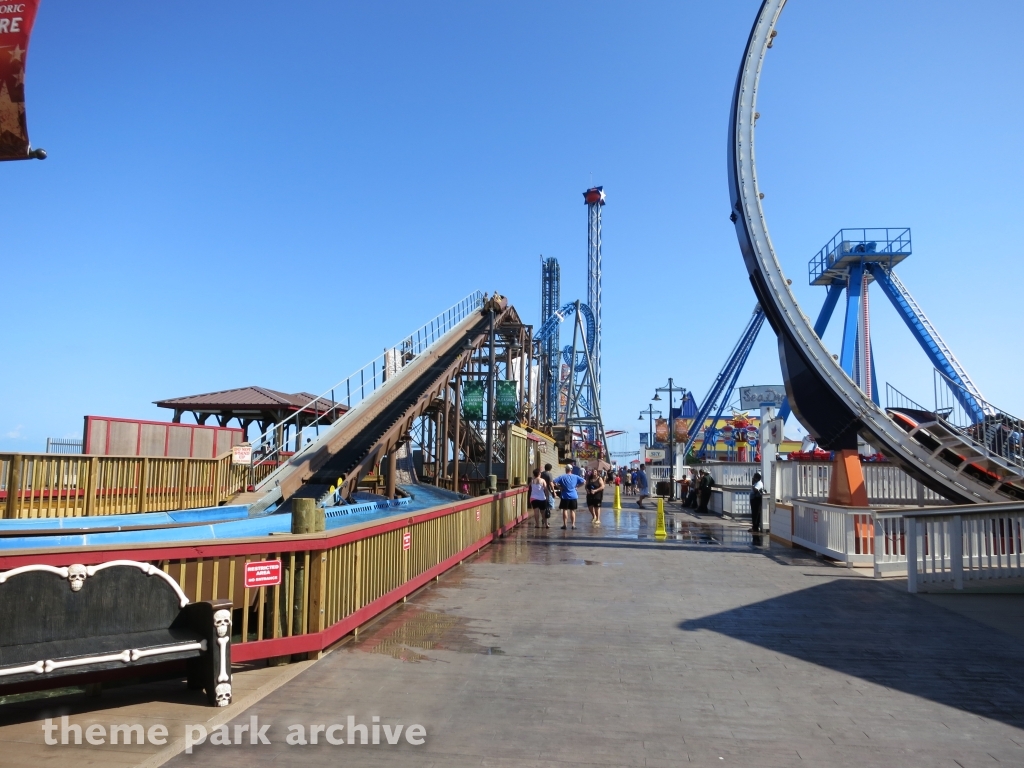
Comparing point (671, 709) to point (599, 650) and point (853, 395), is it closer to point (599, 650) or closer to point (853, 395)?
point (599, 650)

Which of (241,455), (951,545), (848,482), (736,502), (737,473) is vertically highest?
(241,455)

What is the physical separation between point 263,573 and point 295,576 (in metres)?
0.43

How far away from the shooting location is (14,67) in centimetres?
501

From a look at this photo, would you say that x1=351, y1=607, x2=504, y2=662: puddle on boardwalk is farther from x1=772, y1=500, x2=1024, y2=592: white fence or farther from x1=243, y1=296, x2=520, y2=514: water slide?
x1=772, y1=500, x2=1024, y2=592: white fence

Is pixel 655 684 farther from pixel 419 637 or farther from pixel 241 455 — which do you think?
pixel 241 455

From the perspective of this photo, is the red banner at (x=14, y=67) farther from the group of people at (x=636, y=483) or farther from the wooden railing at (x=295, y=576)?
the group of people at (x=636, y=483)

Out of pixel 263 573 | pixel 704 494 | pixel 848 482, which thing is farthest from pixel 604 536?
pixel 263 573

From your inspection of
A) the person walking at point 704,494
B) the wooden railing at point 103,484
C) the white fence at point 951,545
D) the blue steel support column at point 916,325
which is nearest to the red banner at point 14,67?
the wooden railing at point 103,484

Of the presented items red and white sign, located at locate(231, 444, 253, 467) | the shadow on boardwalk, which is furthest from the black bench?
red and white sign, located at locate(231, 444, 253, 467)

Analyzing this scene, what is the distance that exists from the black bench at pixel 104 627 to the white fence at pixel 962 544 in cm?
949

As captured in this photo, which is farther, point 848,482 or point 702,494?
point 702,494

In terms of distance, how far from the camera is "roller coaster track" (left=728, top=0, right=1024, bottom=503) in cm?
1449

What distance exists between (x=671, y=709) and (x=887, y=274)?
3998cm

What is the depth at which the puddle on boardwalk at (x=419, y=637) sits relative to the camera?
22.3 ft
